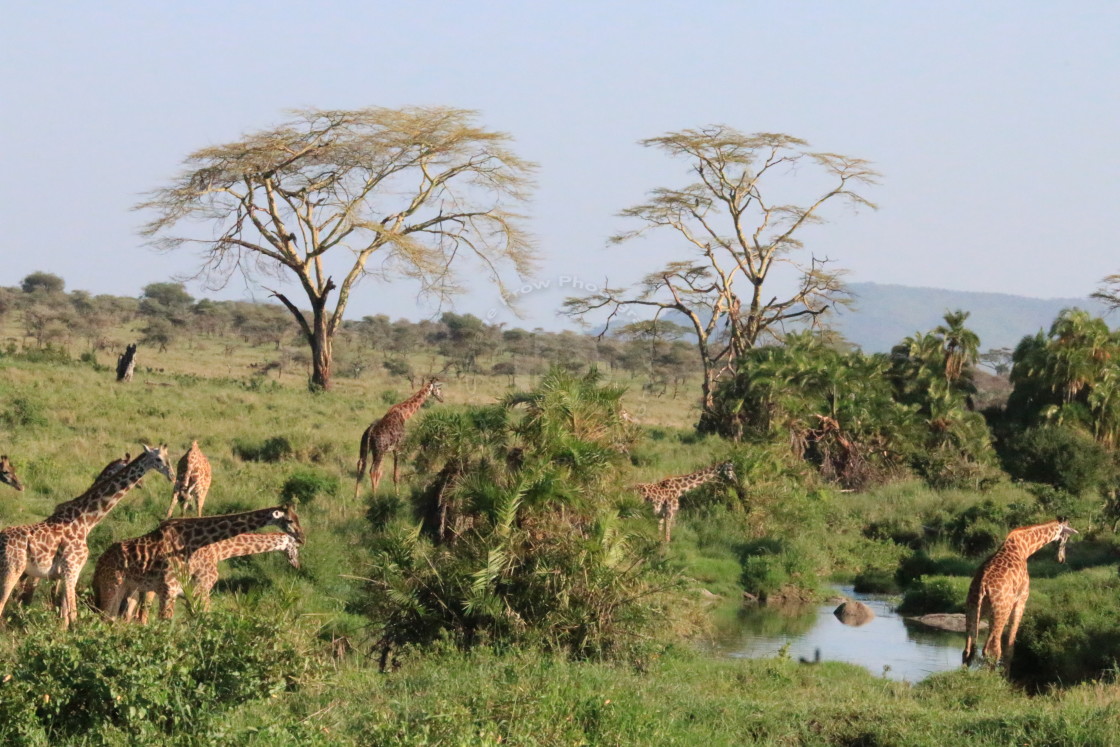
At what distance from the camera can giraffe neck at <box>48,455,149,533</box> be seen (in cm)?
1386

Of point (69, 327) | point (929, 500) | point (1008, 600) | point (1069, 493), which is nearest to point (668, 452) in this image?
point (929, 500)

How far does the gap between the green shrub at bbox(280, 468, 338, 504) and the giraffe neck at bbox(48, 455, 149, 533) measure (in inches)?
372

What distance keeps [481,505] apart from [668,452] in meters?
20.5

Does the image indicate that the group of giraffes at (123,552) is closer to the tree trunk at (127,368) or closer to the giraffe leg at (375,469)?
the giraffe leg at (375,469)

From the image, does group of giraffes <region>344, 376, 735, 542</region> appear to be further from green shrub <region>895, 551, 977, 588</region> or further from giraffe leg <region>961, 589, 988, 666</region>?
giraffe leg <region>961, 589, 988, 666</region>

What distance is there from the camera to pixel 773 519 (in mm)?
27797

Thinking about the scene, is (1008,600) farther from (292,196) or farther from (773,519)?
(292,196)

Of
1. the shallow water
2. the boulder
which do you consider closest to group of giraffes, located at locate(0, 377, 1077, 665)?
the shallow water

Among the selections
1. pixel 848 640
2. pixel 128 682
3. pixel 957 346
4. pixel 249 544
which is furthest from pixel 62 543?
pixel 957 346

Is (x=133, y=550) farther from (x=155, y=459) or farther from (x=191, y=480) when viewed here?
(x=191, y=480)

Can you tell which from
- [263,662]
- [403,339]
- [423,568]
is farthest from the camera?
[403,339]

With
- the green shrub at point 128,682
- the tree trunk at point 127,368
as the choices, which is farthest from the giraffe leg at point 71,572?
the tree trunk at point 127,368

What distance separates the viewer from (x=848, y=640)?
20109mm

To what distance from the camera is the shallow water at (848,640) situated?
720 inches
